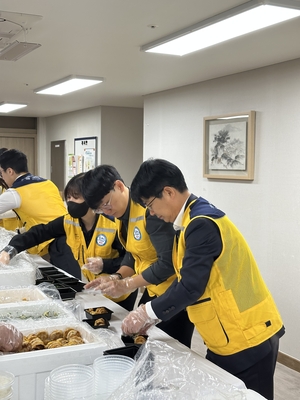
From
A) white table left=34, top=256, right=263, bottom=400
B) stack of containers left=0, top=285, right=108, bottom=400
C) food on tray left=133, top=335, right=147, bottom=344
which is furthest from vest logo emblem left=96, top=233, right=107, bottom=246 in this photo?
food on tray left=133, top=335, right=147, bottom=344

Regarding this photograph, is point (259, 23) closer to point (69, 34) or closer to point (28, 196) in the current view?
point (69, 34)

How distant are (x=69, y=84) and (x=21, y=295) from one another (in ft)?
9.54

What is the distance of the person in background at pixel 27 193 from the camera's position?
3.64 m

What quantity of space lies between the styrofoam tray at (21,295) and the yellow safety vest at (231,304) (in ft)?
2.56

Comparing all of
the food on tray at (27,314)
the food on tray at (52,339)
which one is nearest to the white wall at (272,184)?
the food on tray at (27,314)

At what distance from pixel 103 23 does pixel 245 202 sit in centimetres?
203

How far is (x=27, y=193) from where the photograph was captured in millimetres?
3668

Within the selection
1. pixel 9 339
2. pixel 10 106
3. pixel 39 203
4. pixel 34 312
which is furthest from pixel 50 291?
pixel 10 106

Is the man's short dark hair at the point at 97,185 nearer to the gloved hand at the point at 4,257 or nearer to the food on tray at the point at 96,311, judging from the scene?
the food on tray at the point at 96,311

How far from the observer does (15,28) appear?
2.69 meters

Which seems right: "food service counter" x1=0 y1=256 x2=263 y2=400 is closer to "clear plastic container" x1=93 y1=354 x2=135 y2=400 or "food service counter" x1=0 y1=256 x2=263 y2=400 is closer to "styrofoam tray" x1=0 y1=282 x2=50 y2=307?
"clear plastic container" x1=93 y1=354 x2=135 y2=400

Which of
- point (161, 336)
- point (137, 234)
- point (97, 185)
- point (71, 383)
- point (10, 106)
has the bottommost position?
point (161, 336)

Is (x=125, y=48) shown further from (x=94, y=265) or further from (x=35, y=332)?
(x=35, y=332)

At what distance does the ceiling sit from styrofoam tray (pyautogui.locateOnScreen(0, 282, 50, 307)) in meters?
1.40
